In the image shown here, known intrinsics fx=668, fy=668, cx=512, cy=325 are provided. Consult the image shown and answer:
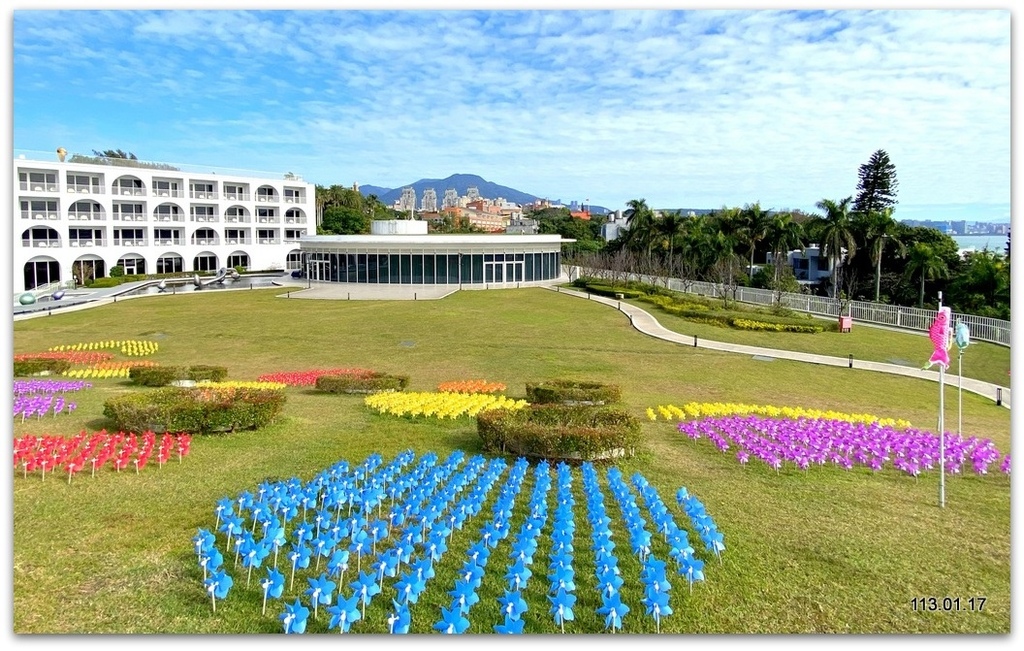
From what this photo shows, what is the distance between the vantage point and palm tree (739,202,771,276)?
49.2 m

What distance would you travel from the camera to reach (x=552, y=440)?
36.4 feet

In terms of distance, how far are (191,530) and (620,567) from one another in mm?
5067

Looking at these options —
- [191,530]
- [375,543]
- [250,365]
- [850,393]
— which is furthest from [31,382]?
[850,393]

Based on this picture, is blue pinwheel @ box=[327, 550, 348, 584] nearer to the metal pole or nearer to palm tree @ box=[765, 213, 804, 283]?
the metal pole

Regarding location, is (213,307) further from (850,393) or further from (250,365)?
(850,393)

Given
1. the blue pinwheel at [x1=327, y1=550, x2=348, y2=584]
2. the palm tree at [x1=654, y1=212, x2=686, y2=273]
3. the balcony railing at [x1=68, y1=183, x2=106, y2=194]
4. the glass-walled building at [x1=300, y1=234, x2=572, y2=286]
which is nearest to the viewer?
the blue pinwheel at [x1=327, y1=550, x2=348, y2=584]

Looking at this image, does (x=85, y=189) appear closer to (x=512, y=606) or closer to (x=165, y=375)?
(x=165, y=375)

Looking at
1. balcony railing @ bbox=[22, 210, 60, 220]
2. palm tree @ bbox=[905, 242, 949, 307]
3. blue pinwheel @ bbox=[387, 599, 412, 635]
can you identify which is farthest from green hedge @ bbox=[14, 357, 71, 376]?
palm tree @ bbox=[905, 242, 949, 307]

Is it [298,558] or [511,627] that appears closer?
[511,627]

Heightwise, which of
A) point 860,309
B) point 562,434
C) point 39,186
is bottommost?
point 562,434

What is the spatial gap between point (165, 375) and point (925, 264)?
37999 mm

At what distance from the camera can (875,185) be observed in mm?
55312

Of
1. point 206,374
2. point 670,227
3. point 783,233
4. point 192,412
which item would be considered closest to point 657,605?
point 192,412

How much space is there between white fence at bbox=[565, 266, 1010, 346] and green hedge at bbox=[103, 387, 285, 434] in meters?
26.1
